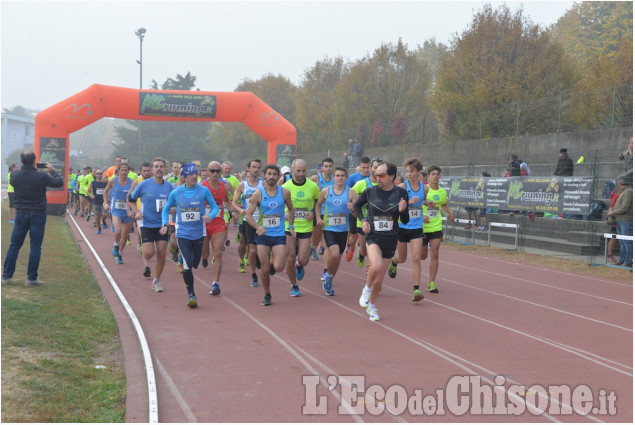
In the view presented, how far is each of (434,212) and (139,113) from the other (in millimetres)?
20950

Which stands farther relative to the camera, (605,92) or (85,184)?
(85,184)

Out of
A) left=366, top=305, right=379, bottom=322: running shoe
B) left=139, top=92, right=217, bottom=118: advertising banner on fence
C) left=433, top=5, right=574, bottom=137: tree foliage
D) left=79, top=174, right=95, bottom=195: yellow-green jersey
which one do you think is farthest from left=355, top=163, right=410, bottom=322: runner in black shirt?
left=139, top=92, right=217, bottom=118: advertising banner on fence

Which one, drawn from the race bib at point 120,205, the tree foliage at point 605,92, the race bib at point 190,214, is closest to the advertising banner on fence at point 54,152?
the race bib at point 120,205

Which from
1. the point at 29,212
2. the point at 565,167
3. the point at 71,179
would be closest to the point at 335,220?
the point at 29,212

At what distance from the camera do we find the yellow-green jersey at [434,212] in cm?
1099

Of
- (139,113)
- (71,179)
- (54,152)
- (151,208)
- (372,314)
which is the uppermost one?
(139,113)

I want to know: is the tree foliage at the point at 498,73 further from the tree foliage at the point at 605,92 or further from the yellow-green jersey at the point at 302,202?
the yellow-green jersey at the point at 302,202

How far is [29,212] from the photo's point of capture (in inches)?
412

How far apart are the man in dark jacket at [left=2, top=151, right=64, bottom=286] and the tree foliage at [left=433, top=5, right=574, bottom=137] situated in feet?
58.1

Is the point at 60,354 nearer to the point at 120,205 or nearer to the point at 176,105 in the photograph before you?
the point at 120,205

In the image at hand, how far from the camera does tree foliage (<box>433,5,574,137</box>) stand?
25.4 meters

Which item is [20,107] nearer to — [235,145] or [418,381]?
[235,145]

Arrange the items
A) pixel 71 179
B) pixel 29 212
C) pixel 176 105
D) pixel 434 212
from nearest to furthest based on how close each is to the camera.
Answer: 1. pixel 29 212
2. pixel 434 212
3. pixel 176 105
4. pixel 71 179

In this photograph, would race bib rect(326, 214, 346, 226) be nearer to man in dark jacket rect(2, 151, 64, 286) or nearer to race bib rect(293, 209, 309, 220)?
race bib rect(293, 209, 309, 220)
